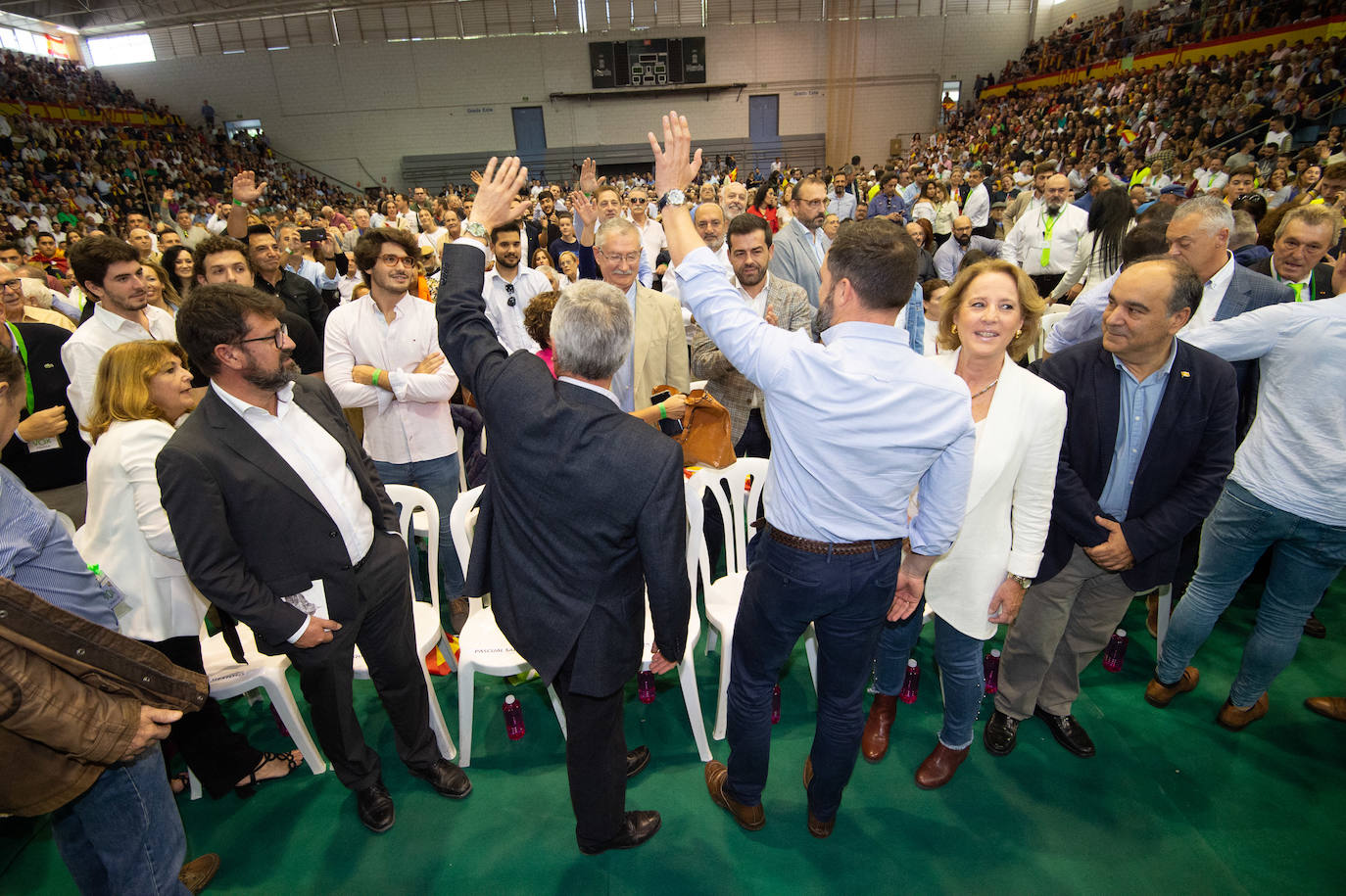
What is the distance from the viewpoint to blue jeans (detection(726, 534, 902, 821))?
5.55 ft

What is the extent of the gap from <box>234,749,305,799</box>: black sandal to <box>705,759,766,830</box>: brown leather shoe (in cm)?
165

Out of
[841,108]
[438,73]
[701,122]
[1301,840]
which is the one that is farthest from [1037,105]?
[1301,840]

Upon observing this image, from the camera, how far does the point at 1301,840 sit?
205 centimetres

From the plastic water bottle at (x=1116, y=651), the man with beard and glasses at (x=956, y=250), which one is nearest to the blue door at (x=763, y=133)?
the man with beard and glasses at (x=956, y=250)

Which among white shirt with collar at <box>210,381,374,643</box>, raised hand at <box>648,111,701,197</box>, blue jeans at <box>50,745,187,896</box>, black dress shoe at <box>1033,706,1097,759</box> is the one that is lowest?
black dress shoe at <box>1033,706,1097,759</box>

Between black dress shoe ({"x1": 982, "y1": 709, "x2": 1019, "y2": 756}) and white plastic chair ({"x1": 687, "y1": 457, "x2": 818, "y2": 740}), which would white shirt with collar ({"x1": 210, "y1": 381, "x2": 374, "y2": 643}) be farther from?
black dress shoe ({"x1": 982, "y1": 709, "x2": 1019, "y2": 756})

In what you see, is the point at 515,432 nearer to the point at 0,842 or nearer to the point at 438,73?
the point at 0,842

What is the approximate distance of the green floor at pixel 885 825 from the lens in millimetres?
2025

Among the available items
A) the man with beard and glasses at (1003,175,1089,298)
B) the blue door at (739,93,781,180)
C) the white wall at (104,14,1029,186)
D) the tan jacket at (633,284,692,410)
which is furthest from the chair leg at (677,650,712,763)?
the white wall at (104,14,1029,186)

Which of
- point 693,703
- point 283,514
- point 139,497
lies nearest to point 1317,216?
point 693,703

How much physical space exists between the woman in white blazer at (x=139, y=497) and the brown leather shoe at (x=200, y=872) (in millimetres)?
640

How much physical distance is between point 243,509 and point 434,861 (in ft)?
4.41

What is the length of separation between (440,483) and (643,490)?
1.89 metres

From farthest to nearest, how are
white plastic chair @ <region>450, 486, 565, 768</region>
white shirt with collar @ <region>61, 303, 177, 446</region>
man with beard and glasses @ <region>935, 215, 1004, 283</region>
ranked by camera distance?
man with beard and glasses @ <region>935, 215, 1004, 283</region>
white shirt with collar @ <region>61, 303, 177, 446</region>
white plastic chair @ <region>450, 486, 565, 768</region>
